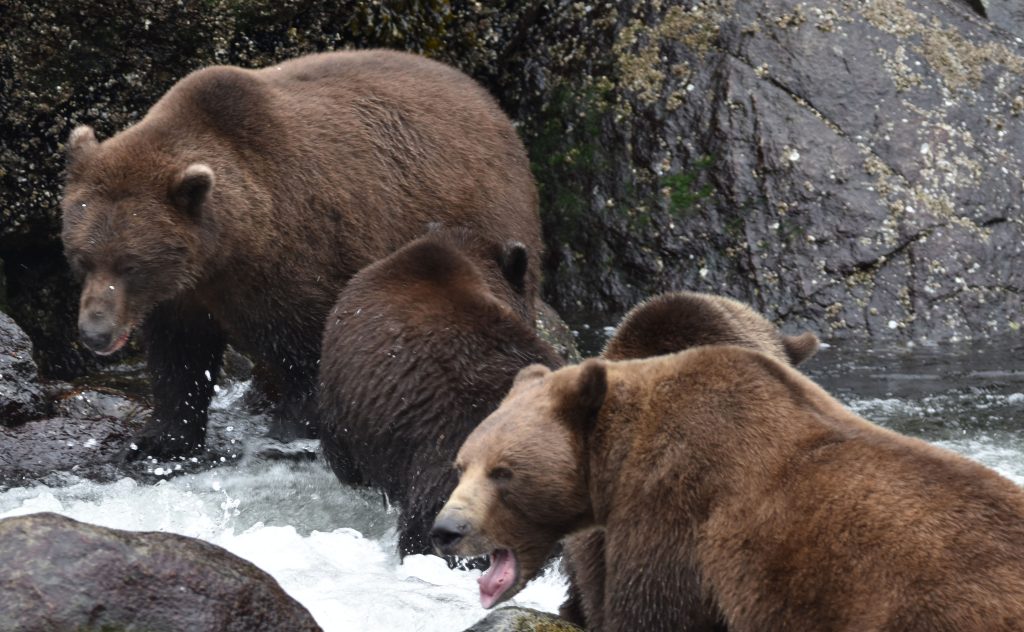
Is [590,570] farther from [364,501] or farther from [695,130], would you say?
[695,130]

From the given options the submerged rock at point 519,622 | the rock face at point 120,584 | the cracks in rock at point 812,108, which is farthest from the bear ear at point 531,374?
the cracks in rock at point 812,108

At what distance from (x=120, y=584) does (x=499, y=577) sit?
1.30 m

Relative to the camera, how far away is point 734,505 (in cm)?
503

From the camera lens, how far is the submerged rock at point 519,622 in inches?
221

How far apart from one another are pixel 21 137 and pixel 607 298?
15.3 ft

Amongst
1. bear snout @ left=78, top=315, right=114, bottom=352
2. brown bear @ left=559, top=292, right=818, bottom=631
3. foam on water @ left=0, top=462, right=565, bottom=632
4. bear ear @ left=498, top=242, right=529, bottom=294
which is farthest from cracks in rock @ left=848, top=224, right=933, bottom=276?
bear snout @ left=78, top=315, right=114, bottom=352

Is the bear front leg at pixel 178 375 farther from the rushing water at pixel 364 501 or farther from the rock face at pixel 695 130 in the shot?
the rock face at pixel 695 130

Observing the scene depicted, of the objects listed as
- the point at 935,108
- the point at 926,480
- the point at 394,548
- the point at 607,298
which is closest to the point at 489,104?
the point at 607,298

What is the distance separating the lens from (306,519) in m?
8.77

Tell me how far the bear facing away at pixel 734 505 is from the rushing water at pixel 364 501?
1647 mm

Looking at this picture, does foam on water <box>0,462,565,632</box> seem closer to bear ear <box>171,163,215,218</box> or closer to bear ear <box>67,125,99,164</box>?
bear ear <box>171,163,215,218</box>

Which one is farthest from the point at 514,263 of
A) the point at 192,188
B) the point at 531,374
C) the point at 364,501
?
the point at 531,374

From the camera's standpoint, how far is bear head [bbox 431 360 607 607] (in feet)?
17.0

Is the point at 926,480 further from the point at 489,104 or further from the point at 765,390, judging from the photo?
the point at 489,104
